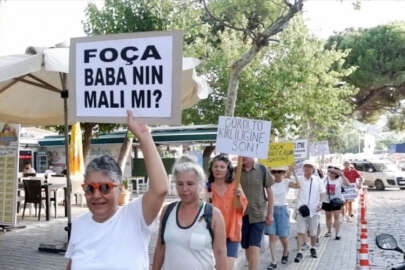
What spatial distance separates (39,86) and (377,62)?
116 ft

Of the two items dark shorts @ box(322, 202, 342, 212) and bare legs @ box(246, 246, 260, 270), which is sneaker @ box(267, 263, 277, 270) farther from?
dark shorts @ box(322, 202, 342, 212)

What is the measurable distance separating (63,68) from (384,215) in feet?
46.7

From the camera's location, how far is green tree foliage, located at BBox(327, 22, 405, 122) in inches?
1601

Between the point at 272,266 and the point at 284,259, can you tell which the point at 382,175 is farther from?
the point at 272,266

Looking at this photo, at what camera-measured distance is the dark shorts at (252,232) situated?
24.2 feet

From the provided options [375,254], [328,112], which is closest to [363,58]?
[328,112]

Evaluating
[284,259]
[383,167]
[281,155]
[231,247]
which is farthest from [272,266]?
[383,167]

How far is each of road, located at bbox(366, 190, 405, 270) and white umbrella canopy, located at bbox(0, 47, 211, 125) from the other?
4.30m

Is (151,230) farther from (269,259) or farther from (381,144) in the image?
(381,144)

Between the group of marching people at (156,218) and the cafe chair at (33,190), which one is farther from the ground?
the group of marching people at (156,218)

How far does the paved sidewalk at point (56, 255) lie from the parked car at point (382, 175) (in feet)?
64.4

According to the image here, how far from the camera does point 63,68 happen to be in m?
6.82

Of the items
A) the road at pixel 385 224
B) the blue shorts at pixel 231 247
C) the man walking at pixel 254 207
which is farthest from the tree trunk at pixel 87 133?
the blue shorts at pixel 231 247

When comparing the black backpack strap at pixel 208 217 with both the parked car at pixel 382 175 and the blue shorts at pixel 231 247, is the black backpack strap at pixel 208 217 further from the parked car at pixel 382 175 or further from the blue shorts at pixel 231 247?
the parked car at pixel 382 175
